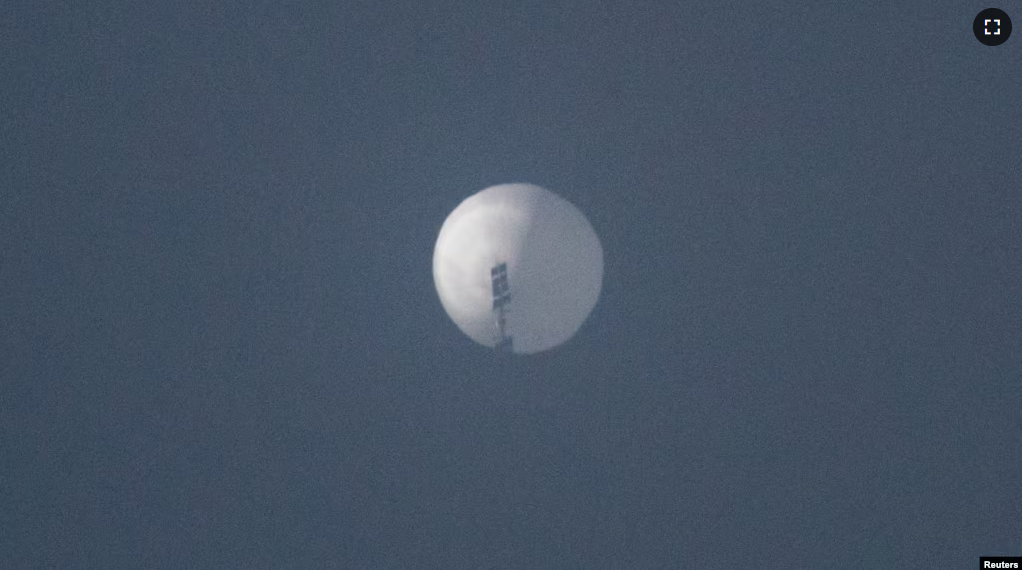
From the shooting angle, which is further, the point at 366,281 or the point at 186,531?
the point at 366,281

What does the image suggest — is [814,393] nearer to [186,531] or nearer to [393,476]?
[393,476]

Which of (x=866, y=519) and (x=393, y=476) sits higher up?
(x=393, y=476)

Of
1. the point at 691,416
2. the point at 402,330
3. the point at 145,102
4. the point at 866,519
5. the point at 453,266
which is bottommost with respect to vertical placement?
the point at 866,519

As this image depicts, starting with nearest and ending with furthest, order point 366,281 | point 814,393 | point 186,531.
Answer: point 186,531 < point 814,393 < point 366,281

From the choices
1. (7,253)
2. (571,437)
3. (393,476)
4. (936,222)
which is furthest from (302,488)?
(936,222)

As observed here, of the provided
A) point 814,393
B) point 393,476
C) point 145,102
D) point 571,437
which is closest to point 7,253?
point 145,102

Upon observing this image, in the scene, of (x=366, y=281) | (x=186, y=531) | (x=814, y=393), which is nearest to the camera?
(x=186, y=531)

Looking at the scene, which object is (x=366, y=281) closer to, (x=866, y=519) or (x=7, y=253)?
(x=7, y=253)
